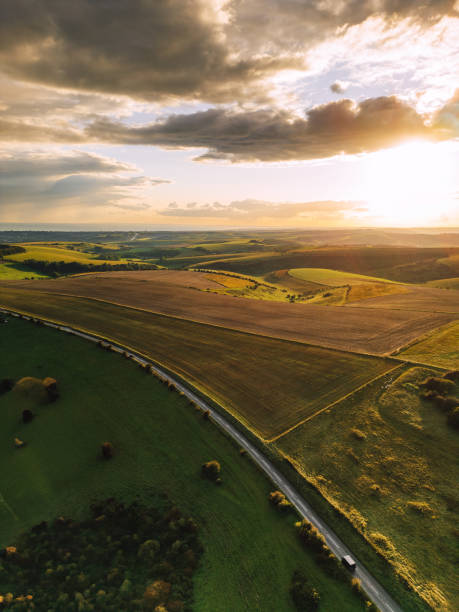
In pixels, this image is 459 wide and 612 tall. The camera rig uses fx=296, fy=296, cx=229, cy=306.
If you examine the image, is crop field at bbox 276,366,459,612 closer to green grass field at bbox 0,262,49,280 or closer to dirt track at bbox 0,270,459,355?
dirt track at bbox 0,270,459,355

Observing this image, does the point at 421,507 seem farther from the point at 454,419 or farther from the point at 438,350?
the point at 438,350

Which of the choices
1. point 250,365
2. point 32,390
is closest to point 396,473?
point 250,365

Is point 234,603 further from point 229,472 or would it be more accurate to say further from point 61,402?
point 61,402

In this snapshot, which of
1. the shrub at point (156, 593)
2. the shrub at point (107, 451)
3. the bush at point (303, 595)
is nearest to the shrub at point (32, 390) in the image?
the shrub at point (107, 451)

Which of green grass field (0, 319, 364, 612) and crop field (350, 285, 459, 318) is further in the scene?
crop field (350, 285, 459, 318)

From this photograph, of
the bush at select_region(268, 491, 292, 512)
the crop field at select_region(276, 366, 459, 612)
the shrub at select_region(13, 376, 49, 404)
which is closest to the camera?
the crop field at select_region(276, 366, 459, 612)

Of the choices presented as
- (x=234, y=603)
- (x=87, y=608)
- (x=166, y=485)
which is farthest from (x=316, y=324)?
(x=87, y=608)

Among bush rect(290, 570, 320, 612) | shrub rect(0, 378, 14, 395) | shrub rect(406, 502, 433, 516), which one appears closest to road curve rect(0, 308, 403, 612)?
bush rect(290, 570, 320, 612)

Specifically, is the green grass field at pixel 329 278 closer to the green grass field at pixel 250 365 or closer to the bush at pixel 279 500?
the green grass field at pixel 250 365
